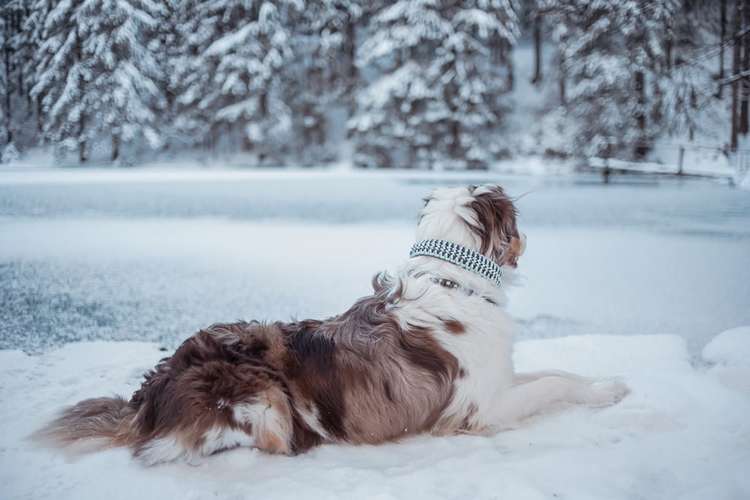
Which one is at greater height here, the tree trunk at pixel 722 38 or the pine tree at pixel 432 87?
the pine tree at pixel 432 87

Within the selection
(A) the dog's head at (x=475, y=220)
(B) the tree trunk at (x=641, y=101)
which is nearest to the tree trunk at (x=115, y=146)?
(A) the dog's head at (x=475, y=220)

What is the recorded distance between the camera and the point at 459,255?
88.7 inches

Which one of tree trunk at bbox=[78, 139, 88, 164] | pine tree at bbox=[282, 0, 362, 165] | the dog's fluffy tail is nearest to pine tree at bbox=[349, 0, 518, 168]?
pine tree at bbox=[282, 0, 362, 165]

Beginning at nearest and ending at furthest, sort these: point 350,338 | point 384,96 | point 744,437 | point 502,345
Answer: point 744,437 → point 350,338 → point 502,345 → point 384,96

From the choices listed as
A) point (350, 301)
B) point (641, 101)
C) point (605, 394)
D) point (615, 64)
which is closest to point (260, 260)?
point (350, 301)

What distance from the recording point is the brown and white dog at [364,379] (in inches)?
75.7

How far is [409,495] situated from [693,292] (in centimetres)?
317

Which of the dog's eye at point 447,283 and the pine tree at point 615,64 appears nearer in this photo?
the dog's eye at point 447,283

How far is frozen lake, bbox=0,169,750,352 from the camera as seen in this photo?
3529 mm

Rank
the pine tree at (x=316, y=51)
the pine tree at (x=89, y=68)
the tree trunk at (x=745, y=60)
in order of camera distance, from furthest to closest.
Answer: the pine tree at (x=316, y=51), the tree trunk at (x=745, y=60), the pine tree at (x=89, y=68)

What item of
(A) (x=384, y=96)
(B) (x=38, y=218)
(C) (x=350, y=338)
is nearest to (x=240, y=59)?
(B) (x=38, y=218)

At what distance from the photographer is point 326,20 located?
506 centimetres

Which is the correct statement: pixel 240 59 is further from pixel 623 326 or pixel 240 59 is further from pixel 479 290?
pixel 623 326

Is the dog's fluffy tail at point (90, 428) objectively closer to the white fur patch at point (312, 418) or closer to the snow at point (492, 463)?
the snow at point (492, 463)
